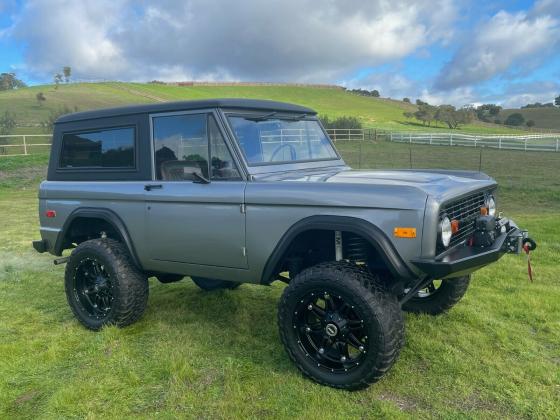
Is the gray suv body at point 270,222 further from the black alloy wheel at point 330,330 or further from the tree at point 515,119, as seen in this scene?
the tree at point 515,119

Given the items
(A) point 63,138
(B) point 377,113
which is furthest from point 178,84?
(A) point 63,138

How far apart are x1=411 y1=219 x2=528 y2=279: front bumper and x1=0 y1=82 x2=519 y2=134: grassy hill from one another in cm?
4351

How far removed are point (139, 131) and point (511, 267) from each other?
4951mm

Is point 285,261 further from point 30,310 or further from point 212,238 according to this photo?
point 30,310

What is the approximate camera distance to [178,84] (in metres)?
77.4

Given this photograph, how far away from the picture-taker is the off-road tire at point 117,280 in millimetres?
4605

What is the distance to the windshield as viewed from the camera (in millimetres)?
4164

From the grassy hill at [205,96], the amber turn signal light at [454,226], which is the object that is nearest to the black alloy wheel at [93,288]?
the amber turn signal light at [454,226]

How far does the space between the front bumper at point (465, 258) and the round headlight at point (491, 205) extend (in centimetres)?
40

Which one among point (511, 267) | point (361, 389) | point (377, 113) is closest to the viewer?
point (361, 389)

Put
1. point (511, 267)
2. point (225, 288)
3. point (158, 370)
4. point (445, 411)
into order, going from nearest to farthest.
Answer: point (445, 411) → point (158, 370) → point (225, 288) → point (511, 267)

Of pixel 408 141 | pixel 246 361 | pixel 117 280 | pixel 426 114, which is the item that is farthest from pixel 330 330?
pixel 426 114

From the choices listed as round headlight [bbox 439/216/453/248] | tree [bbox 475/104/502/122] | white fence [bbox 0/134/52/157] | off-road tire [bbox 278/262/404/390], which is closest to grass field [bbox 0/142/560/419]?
off-road tire [bbox 278/262/404/390]

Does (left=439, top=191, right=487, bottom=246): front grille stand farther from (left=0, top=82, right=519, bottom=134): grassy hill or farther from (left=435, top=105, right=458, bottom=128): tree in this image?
(left=435, top=105, right=458, bottom=128): tree
